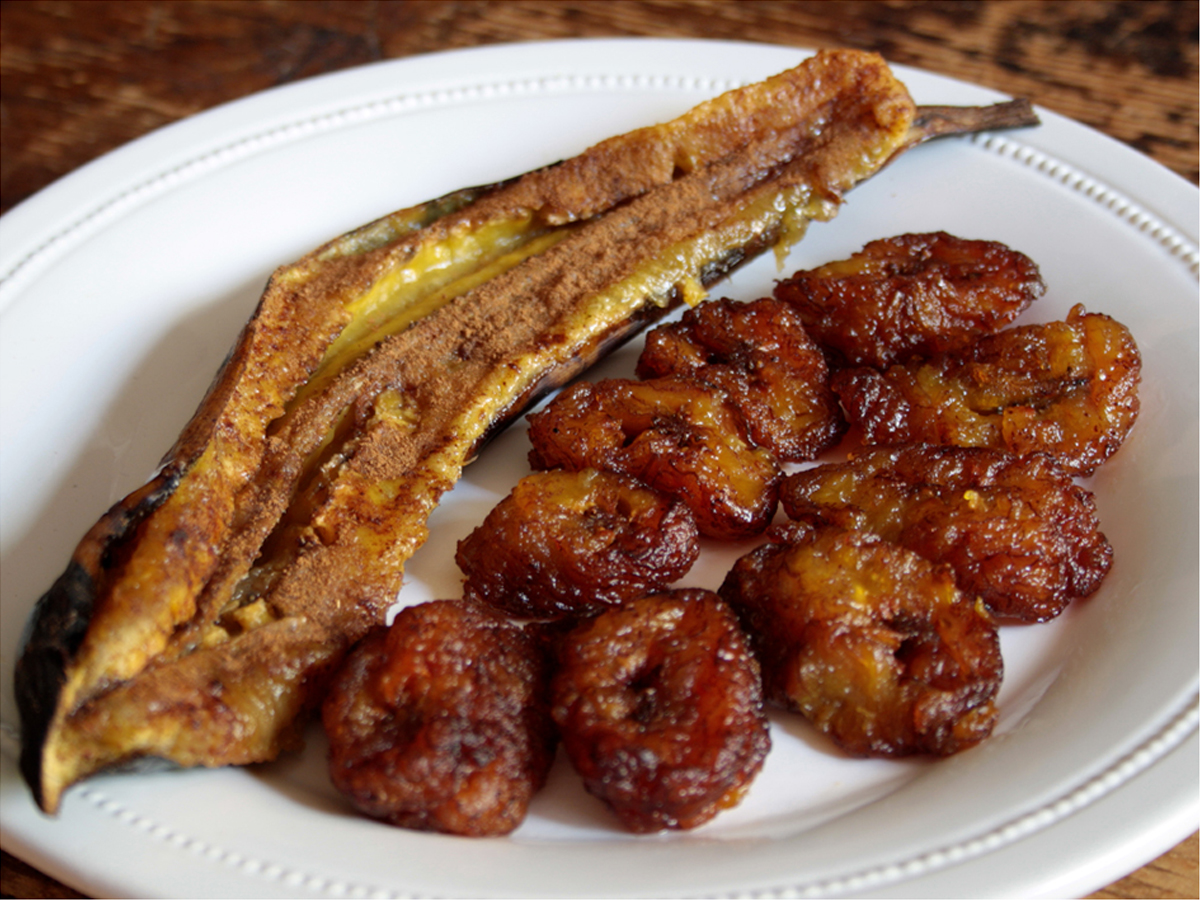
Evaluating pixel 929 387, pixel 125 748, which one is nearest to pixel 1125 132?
pixel 929 387

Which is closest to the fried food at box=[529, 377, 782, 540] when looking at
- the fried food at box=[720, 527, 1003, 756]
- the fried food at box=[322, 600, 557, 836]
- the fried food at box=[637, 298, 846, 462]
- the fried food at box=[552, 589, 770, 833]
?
the fried food at box=[637, 298, 846, 462]

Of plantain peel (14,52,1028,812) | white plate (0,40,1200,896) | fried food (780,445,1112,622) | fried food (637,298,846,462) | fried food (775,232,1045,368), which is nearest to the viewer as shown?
white plate (0,40,1200,896)

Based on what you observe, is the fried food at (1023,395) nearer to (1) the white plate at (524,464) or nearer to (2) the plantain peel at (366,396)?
(1) the white plate at (524,464)

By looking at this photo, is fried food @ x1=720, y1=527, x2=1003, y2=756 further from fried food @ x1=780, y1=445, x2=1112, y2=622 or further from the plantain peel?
the plantain peel

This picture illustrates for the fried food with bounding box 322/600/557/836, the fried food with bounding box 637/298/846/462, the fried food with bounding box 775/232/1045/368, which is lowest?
the fried food with bounding box 322/600/557/836

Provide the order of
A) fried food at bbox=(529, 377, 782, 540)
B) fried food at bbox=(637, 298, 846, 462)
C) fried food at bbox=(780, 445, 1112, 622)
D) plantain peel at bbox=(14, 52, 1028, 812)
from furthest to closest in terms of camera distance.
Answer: fried food at bbox=(637, 298, 846, 462) → fried food at bbox=(529, 377, 782, 540) → fried food at bbox=(780, 445, 1112, 622) → plantain peel at bbox=(14, 52, 1028, 812)

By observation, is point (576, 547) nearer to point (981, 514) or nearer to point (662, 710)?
point (662, 710)

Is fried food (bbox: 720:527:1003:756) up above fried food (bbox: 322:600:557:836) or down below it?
above
